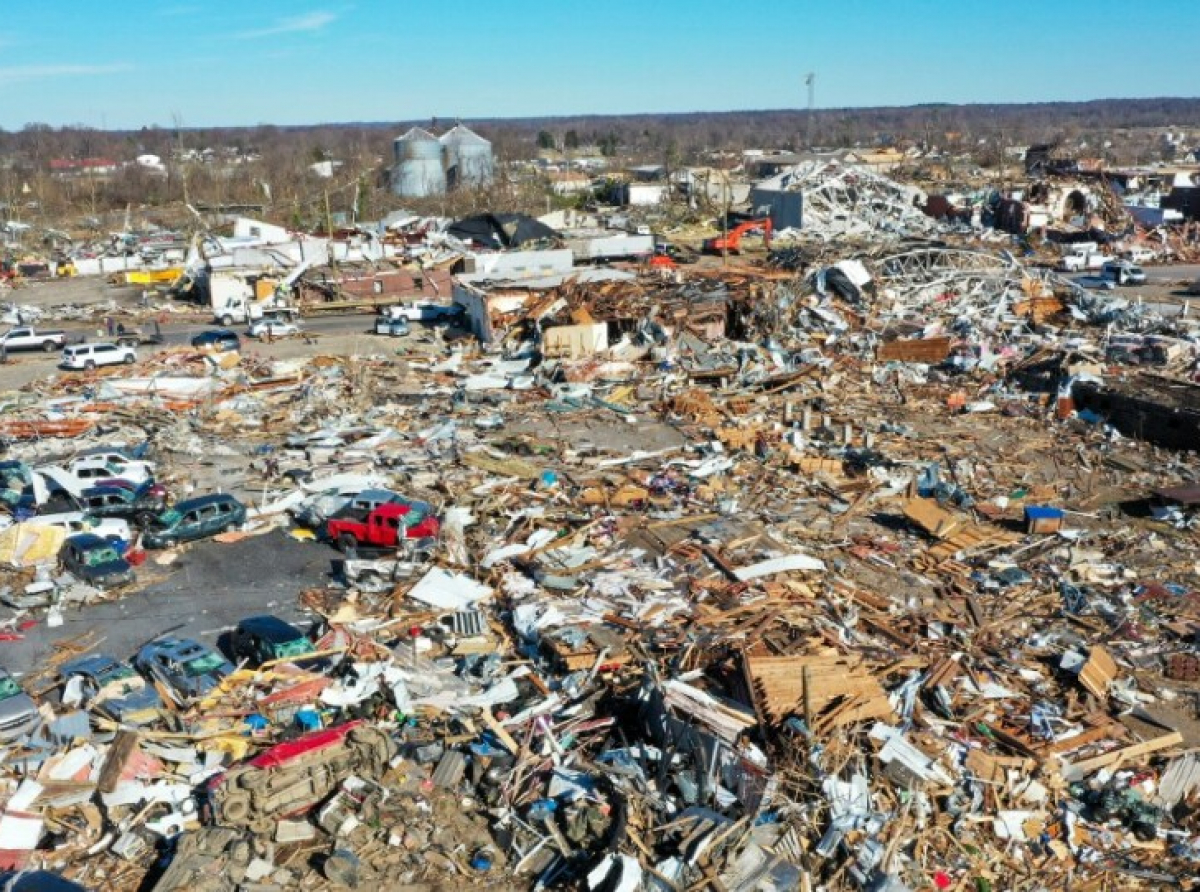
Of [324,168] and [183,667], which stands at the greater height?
[324,168]

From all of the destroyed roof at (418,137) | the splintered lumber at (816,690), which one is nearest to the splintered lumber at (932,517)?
the splintered lumber at (816,690)

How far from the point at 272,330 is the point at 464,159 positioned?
165 feet

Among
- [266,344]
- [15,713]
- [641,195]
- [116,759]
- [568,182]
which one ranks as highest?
[568,182]

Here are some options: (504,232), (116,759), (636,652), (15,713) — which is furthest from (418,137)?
(116,759)

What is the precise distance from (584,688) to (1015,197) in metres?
57.3

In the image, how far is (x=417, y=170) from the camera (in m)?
80.3

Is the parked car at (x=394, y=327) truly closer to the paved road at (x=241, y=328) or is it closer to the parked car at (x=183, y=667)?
the paved road at (x=241, y=328)

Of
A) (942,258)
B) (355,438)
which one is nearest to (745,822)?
(355,438)

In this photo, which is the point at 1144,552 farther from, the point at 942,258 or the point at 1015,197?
the point at 1015,197

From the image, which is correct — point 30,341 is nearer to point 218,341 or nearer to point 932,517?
point 218,341

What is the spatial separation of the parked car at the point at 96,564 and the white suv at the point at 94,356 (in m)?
16.3

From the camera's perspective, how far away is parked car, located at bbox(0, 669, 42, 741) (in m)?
12.7

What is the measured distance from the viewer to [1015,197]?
61906 millimetres

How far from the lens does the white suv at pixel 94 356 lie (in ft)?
105
